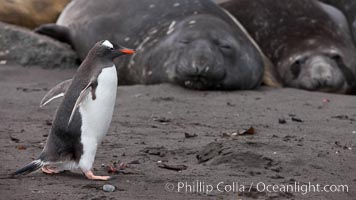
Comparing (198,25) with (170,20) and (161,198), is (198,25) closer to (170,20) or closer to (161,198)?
(170,20)

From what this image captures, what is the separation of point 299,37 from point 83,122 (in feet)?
16.8

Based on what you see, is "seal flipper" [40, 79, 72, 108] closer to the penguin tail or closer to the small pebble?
the penguin tail

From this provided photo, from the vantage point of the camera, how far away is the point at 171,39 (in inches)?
309

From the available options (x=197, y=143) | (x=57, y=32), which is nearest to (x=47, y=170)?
(x=197, y=143)

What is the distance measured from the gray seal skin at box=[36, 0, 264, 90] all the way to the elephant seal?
1.79ft

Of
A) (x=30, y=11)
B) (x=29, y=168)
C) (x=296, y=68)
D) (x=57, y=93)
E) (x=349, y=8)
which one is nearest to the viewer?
(x=29, y=168)

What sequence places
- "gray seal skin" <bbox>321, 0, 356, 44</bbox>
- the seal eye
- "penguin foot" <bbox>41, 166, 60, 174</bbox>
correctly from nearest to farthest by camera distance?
"penguin foot" <bbox>41, 166, 60, 174</bbox> → the seal eye → "gray seal skin" <bbox>321, 0, 356, 44</bbox>

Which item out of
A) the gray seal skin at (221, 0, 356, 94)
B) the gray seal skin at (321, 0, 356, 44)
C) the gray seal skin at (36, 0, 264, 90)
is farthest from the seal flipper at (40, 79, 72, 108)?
the gray seal skin at (321, 0, 356, 44)

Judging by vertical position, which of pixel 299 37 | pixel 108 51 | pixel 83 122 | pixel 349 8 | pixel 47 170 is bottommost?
pixel 299 37

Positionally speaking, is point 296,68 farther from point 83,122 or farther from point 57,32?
point 83,122

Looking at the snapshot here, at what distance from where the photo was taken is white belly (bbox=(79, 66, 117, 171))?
13.5 ft

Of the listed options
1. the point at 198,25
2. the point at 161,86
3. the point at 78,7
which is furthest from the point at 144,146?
the point at 78,7

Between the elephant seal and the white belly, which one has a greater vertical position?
the white belly

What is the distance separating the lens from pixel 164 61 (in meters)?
7.75
